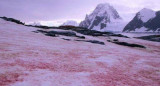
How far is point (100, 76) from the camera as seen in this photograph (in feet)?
35.1

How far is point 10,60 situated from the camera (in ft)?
40.3

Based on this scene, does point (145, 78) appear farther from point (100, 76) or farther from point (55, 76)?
point (55, 76)

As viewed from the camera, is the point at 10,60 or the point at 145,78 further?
the point at 10,60

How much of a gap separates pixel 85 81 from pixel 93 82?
0.44 m

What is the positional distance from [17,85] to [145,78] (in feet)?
25.5

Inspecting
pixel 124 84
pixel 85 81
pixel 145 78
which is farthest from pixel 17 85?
pixel 145 78

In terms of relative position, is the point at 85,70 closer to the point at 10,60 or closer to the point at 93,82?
the point at 93,82

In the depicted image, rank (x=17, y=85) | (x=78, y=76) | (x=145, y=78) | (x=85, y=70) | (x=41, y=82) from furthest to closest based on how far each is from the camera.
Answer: (x=85, y=70)
(x=145, y=78)
(x=78, y=76)
(x=41, y=82)
(x=17, y=85)

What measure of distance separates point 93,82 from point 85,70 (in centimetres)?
254

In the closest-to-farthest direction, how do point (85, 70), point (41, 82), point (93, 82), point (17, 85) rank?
point (17, 85), point (41, 82), point (93, 82), point (85, 70)

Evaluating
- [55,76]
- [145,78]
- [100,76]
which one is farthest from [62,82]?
[145,78]

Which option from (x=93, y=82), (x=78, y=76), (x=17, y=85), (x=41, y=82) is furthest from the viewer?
(x=78, y=76)

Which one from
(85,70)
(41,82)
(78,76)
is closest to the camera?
(41,82)

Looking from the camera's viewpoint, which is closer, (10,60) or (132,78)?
(132,78)
